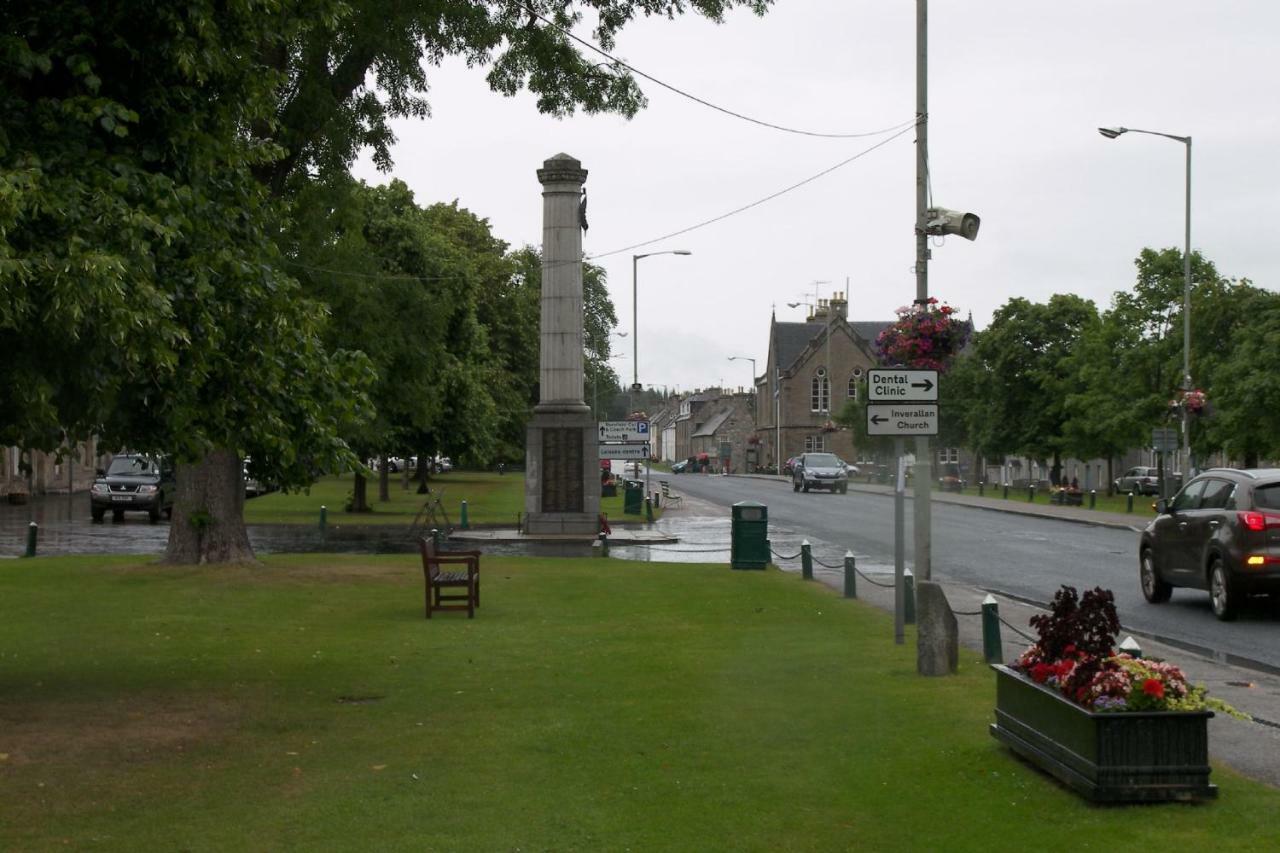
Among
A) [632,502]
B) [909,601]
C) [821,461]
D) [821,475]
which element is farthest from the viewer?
[821,461]

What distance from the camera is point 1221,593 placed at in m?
17.7

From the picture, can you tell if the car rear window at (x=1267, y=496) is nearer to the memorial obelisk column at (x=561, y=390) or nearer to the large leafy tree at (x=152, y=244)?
the large leafy tree at (x=152, y=244)

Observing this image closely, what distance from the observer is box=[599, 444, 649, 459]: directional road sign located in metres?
47.1

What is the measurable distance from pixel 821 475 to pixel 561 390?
35496mm

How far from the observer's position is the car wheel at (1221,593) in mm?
17453

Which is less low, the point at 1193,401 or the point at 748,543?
the point at 1193,401

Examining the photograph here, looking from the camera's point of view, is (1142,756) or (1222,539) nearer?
(1142,756)

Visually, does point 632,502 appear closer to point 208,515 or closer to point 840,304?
point 208,515

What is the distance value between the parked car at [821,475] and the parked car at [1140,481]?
42.5ft

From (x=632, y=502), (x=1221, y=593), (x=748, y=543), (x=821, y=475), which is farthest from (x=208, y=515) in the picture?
(x=821, y=475)

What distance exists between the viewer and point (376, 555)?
3008 centimetres

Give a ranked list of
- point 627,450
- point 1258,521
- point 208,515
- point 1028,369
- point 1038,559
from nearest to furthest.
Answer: point 1258,521, point 208,515, point 1038,559, point 627,450, point 1028,369

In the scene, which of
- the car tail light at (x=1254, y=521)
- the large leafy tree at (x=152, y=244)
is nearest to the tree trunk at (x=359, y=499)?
the car tail light at (x=1254, y=521)

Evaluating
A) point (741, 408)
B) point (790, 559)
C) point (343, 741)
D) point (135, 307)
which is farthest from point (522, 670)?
point (741, 408)
